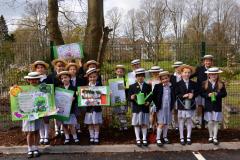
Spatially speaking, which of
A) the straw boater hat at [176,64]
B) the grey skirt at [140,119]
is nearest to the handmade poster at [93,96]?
the grey skirt at [140,119]

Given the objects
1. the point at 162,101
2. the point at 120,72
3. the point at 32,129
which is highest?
the point at 120,72

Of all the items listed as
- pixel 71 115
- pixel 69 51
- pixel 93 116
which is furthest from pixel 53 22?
pixel 93 116

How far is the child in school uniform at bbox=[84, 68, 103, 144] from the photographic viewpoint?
890cm

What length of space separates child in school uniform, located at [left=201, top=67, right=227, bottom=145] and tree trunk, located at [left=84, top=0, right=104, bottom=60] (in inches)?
130

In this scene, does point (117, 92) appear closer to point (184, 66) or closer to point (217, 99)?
point (184, 66)

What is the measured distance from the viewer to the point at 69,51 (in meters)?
9.99

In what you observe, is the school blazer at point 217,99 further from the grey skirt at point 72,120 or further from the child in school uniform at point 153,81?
the grey skirt at point 72,120

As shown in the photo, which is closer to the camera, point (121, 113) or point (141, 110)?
point (141, 110)

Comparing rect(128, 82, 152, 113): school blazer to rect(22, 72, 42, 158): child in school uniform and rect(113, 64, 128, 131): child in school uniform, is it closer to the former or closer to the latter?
rect(113, 64, 128, 131): child in school uniform

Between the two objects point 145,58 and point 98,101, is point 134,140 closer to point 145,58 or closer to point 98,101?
point 98,101

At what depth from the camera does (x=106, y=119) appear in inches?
405

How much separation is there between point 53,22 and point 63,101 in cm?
322

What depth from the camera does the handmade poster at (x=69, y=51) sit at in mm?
10000

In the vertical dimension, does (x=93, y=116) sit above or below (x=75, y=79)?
below
